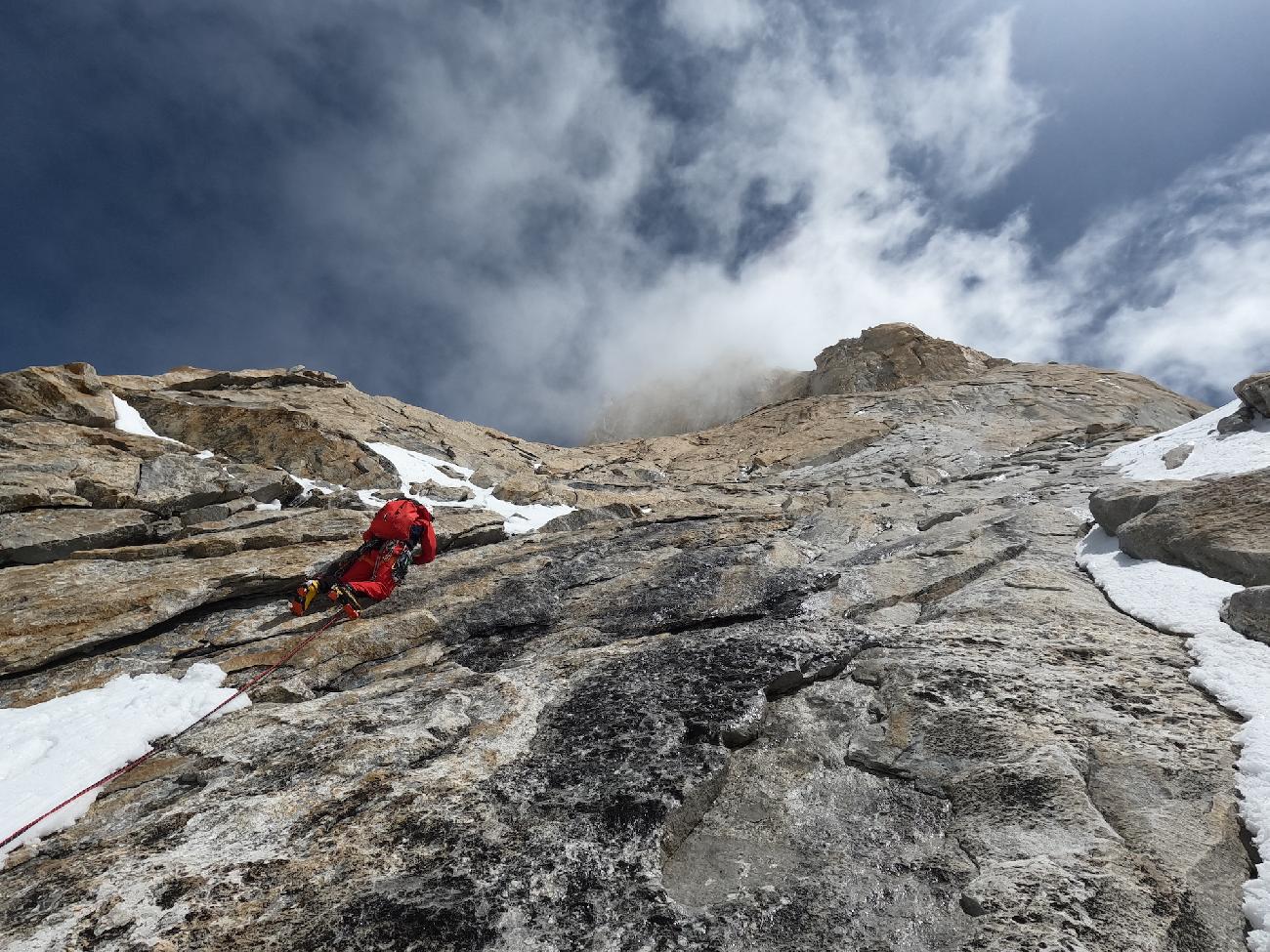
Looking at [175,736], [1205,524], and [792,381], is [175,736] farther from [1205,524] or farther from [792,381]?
[792,381]

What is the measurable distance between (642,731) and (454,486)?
15910 millimetres

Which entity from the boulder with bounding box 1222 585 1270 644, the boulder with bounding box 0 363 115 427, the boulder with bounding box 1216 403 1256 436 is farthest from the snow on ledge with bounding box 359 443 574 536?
the boulder with bounding box 1216 403 1256 436

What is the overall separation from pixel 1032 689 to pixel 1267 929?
8.64 feet

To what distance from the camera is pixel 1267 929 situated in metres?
3.59

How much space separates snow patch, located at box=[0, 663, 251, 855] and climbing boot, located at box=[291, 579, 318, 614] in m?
1.81

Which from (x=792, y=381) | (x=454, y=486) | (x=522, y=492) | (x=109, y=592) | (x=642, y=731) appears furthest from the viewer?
(x=792, y=381)

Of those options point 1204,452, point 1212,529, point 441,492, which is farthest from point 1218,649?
point 441,492

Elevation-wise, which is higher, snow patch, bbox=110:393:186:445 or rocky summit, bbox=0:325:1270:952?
snow patch, bbox=110:393:186:445

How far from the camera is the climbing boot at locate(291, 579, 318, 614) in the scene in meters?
11.1

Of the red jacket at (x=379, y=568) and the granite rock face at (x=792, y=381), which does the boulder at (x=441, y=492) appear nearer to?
the red jacket at (x=379, y=568)

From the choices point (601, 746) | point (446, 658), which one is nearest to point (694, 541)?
point (446, 658)

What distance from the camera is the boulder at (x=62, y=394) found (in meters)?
16.8

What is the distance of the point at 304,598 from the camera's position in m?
11.1

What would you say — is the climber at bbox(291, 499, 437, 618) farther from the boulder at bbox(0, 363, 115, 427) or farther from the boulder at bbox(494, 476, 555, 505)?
the boulder at bbox(0, 363, 115, 427)
